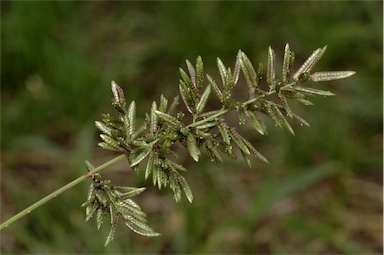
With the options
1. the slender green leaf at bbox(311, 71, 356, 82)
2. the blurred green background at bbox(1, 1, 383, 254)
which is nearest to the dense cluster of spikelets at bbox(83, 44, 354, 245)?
the slender green leaf at bbox(311, 71, 356, 82)

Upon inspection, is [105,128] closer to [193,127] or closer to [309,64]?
[193,127]

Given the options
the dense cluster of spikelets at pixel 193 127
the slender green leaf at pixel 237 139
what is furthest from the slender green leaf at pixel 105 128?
the slender green leaf at pixel 237 139

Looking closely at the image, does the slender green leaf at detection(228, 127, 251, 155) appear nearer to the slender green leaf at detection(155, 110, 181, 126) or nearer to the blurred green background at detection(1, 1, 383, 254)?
the slender green leaf at detection(155, 110, 181, 126)

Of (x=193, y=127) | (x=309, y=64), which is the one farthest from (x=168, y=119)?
(x=309, y=64)

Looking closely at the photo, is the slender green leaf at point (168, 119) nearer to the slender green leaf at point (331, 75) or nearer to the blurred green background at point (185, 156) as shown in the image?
the slender green leaf at point (331, 75)

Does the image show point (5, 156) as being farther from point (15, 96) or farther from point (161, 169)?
point (161, 169)

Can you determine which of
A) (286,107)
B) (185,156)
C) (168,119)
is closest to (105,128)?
(168,119)

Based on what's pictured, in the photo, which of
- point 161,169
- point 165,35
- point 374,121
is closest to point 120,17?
point 165,35

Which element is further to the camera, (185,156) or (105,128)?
(185,156)

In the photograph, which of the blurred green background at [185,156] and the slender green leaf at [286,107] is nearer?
the slender green leaf at [286,107]

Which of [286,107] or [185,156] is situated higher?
[185,156]
